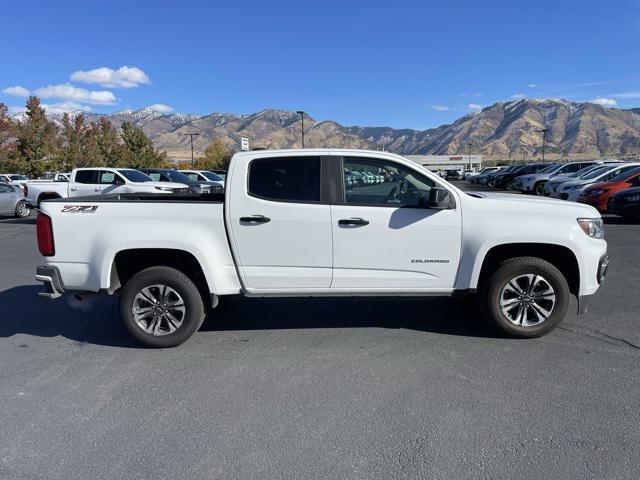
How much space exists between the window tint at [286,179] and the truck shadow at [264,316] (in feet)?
4.38

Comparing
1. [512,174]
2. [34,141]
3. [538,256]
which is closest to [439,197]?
[538,256]

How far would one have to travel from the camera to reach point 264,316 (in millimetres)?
6020

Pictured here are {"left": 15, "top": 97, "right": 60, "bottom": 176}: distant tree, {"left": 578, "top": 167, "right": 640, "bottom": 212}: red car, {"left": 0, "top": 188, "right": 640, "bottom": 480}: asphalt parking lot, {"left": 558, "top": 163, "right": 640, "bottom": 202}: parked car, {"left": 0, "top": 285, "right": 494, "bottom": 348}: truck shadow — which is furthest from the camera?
{"left": 15, "top": 97, "right": 60, "bottom": 176}: distant tree

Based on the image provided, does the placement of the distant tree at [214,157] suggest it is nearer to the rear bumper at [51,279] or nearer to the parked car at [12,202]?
the parked car at [12,202]

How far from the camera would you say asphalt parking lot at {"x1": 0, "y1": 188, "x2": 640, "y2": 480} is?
3.06m

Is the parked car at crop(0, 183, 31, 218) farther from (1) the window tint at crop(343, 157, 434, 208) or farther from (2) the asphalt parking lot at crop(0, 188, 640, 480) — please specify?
(1) the window tint at crop(343, 157, 434, 208)

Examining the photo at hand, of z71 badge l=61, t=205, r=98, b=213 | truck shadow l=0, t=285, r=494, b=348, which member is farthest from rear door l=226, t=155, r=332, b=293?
z71 badge l=61, t=205, r=98, b=213

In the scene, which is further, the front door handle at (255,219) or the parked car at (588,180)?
the parked car at (588,180)

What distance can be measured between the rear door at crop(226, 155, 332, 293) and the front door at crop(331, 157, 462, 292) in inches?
6.5

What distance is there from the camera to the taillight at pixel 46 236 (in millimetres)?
4848

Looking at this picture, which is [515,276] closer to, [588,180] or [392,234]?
[392,234]

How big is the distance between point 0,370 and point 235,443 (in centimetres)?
259

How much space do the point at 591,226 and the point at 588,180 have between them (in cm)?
1536

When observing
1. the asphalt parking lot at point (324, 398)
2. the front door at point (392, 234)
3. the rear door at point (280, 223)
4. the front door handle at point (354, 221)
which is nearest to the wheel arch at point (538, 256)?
the front door at point (392, 234)
